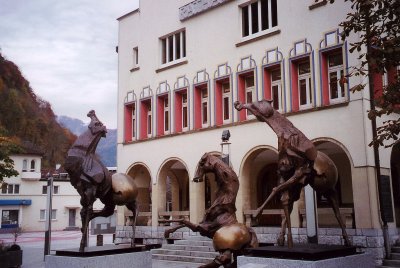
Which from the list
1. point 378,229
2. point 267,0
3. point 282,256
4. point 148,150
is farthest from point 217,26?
point 282,256

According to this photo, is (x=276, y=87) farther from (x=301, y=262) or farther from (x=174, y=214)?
(x=301, y=262)

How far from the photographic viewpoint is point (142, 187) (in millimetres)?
26109

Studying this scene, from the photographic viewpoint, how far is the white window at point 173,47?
2373cm

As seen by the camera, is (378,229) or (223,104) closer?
(378,229)

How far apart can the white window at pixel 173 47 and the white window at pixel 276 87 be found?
218 inches

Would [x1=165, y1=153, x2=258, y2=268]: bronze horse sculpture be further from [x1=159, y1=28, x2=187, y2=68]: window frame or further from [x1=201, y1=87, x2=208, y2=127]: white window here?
[x1=159, y1=28, x2=187, y2=68]: window frame

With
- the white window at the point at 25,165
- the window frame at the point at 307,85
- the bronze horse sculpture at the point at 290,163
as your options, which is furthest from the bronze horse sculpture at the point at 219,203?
the white window at the point at 25,165

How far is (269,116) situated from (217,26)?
14.2 meters

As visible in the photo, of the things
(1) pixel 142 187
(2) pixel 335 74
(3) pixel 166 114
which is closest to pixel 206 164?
(2) pixel 335 74

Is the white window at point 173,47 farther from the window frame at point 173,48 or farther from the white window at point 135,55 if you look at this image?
the white window at point 135,55

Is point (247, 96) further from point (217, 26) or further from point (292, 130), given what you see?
point (292, 130)

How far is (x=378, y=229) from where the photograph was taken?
15.7 meters

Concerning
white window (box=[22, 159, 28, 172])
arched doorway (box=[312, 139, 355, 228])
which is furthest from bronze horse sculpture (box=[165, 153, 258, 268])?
white window (box=[22, 159, 28, 172])

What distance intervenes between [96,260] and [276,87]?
1166 centimetres
